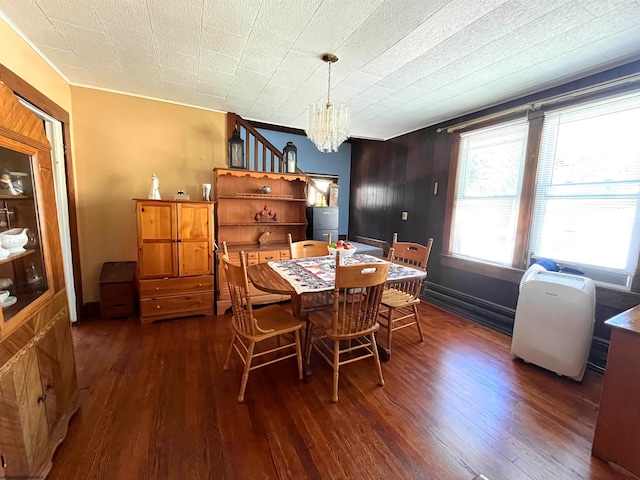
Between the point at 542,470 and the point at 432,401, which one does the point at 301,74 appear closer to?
the point at 432,401

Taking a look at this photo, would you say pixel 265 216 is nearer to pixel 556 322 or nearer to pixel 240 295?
pixel 240 295

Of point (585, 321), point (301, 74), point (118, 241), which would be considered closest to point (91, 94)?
point (118, 241)

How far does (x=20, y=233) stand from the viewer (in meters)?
1.41

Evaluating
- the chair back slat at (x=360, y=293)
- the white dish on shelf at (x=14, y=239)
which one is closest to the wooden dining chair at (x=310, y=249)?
the chair back slat at (x=360, y=293)

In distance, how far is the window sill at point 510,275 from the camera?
2160 mm

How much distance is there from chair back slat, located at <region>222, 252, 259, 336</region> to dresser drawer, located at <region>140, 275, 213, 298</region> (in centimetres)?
133

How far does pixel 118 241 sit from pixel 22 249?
196cm

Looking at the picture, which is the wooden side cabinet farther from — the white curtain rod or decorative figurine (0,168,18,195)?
the white curtain rod

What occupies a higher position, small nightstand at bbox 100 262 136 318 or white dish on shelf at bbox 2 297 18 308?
white dish on shelf at bbox 2 297 18 308

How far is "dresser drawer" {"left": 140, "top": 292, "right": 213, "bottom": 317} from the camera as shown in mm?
2869

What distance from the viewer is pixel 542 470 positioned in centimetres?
136

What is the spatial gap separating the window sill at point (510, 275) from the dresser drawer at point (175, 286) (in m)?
3.09

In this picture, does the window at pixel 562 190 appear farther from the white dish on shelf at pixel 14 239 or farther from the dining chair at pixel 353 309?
the white dish on shelf at pixel 14 239

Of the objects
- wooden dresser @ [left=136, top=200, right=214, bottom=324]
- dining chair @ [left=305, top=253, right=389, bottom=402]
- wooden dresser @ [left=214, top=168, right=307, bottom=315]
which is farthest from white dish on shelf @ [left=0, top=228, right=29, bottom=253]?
wooden dresser @ [left=214, top=168, right=307, bottom=315]
